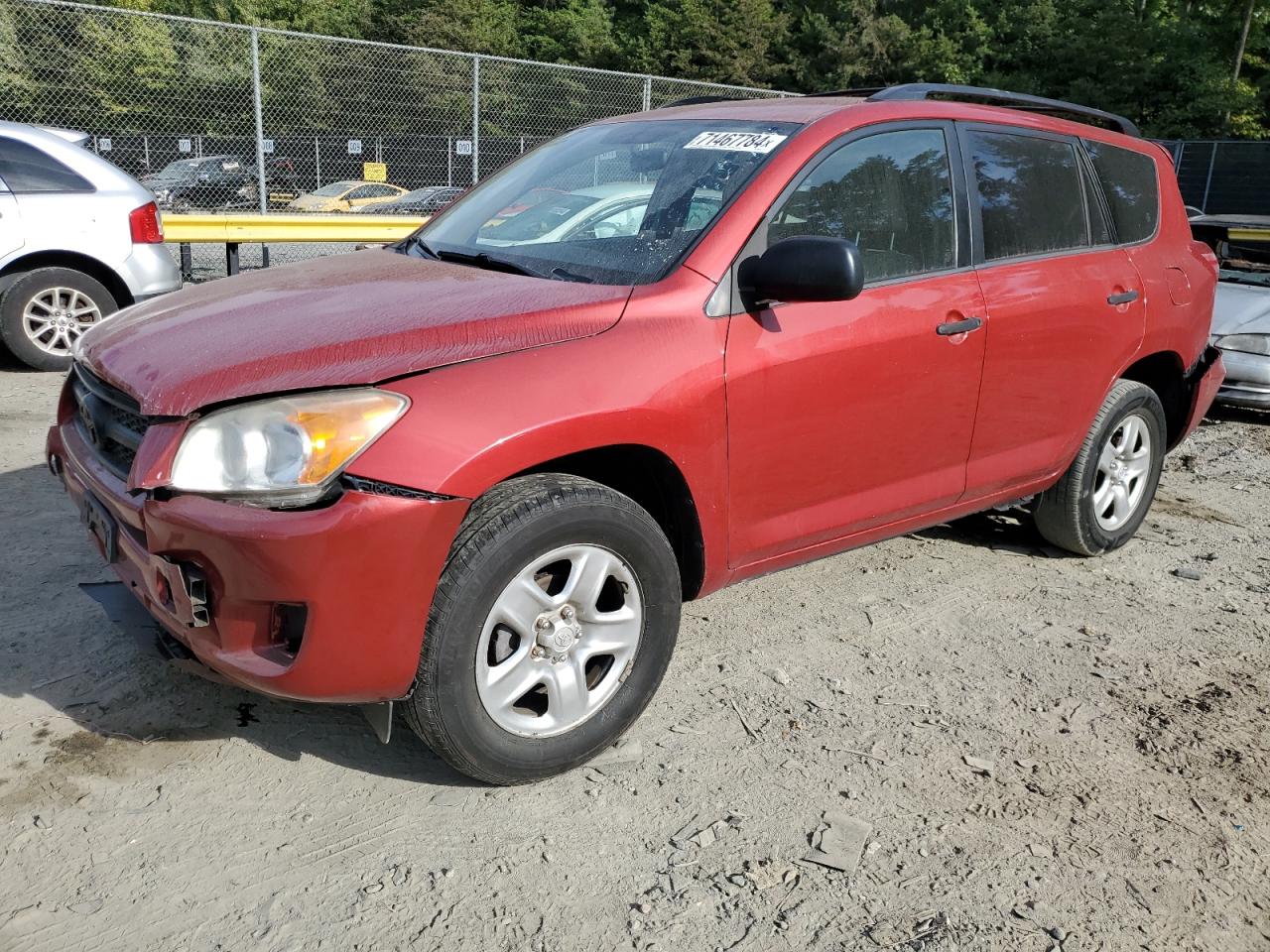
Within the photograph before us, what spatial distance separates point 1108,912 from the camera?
2.40 m

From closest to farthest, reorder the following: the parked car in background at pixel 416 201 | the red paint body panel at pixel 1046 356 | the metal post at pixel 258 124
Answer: the red paint body panel at pixel 1046 356 → the metal post at pixel 258 124 → the parked car in background at pixel 416 201

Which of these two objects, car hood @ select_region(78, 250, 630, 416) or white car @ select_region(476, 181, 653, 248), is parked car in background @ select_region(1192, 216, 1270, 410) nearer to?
white car @ select_region(476, 181, 653, 248)

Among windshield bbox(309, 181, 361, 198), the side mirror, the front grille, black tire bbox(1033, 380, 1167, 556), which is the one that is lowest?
black tire bbox(1033, 380, 1167, 556)

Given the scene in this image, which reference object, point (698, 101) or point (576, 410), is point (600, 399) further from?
point (698, 101)

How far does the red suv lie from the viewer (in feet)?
7.88

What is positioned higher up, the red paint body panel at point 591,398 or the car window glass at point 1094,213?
the car window glass at point 1094,213

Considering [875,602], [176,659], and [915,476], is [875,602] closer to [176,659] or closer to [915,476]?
[915,476]

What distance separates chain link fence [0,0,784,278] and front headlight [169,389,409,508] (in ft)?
28.9

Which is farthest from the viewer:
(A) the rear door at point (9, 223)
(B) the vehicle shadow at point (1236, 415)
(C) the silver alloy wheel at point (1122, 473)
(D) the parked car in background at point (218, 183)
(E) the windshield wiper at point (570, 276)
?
(D) the parked car in background at point (218, 183)

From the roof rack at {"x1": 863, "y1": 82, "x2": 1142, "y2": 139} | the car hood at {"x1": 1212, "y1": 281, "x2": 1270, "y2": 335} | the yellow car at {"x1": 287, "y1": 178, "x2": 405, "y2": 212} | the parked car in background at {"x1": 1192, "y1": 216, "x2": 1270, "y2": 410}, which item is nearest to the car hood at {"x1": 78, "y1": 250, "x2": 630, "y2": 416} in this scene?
the roof rack at {"x1": 863, "y1": 82, "x2": 1142, "y2": 139}

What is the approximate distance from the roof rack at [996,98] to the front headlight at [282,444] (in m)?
2.14

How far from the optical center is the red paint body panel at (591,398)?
94.0 inches

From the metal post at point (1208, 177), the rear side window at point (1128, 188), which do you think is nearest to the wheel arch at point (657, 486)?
the rear side window at point (1128, 188)

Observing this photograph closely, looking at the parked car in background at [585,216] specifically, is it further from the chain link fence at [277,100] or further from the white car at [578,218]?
the chain link fence at [277,100]
